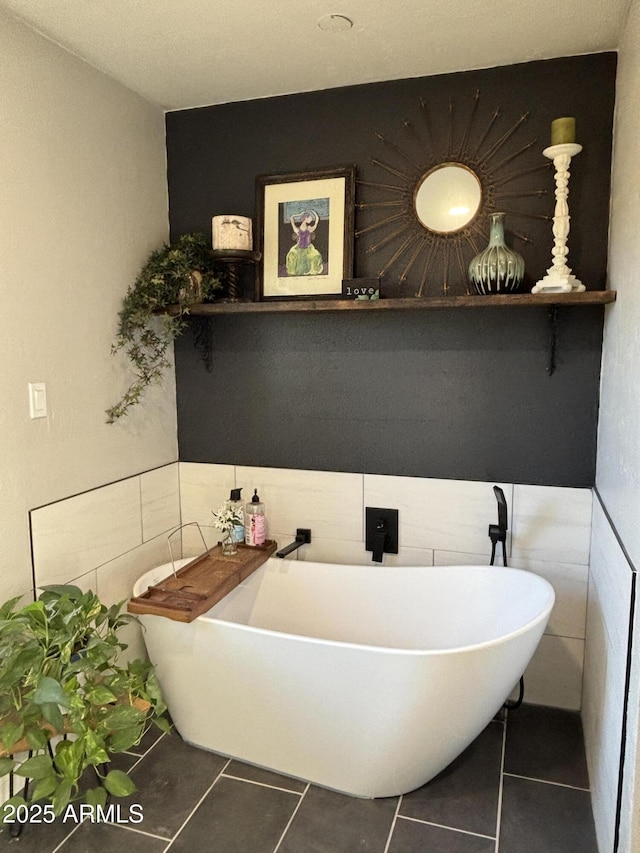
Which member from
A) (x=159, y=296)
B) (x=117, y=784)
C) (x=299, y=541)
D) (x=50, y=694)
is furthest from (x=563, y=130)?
(x=117, y=784)

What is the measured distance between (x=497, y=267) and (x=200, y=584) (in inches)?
61.4

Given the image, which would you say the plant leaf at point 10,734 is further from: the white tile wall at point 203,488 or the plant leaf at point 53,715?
the white tile wall at point 203,488

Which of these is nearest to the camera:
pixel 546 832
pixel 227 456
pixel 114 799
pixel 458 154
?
pixel 546 832

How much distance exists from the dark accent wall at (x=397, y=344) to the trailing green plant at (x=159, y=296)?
0.22 meters

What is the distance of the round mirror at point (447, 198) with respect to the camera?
232 centimetres

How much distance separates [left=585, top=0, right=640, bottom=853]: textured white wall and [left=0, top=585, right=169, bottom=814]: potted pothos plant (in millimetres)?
1271

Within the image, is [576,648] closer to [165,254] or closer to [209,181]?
[165,254]

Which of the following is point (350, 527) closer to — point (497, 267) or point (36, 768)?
point (497, 267)

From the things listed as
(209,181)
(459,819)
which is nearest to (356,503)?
(459,819)

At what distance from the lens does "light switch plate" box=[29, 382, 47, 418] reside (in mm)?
2000

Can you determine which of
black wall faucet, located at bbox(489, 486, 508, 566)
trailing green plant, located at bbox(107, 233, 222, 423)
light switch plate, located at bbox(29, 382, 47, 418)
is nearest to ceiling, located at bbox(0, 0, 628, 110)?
trailing green plant, located at bbox(107, 233, 222, 423)

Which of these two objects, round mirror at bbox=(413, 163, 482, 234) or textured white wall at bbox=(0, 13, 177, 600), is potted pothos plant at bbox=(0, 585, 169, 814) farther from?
round mirror at bbox=(413, 163, 482, 234)

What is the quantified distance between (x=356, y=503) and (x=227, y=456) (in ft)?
2.07

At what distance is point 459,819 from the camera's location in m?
1.91
